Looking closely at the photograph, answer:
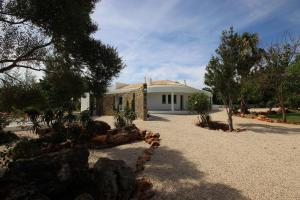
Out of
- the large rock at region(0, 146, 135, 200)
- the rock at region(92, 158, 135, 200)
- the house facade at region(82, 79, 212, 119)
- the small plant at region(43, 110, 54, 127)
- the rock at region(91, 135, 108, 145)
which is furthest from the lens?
the house facade at region(82, 79, 212, 119)

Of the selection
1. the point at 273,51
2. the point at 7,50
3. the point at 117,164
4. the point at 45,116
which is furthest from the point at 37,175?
the point at 273,51

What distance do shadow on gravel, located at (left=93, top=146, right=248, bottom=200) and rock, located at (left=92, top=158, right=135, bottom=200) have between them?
0.76 metres

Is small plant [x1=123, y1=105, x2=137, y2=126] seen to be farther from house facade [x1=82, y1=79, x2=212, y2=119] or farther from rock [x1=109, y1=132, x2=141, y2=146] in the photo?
house facade [x1=82, y1=79, x2=212, y2=119]

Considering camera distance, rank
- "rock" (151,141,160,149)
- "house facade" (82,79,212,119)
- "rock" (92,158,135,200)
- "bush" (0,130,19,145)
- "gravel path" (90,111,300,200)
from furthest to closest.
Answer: "house facade" (82,79,212,119), "bush" (0,130,19,145), "rock" (151,141,160,149), "gravel path" (90,111,300,200), "rock" (92,158,135,200)

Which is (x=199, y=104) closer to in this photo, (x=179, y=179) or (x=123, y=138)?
(x=123, y=138)

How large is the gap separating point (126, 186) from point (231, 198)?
2.47m

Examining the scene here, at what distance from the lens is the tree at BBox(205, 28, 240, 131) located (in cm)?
1717

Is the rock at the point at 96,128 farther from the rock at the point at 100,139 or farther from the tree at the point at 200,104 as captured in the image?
the tree at the point at 200,104

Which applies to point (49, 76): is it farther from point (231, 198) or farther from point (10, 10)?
point (231, 198)

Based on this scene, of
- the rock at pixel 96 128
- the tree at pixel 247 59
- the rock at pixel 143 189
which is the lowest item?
the rock at pixel 143 189

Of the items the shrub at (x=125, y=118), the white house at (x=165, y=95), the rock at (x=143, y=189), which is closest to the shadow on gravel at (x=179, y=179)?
the rock at (x=143, y=189)

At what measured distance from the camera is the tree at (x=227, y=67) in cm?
1717

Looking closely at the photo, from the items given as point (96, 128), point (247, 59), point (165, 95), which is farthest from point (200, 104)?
point (165, 95)

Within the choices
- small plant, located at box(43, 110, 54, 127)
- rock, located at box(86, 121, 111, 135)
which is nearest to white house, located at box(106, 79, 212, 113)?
rock, located at box(86, 121, 111, 135)
